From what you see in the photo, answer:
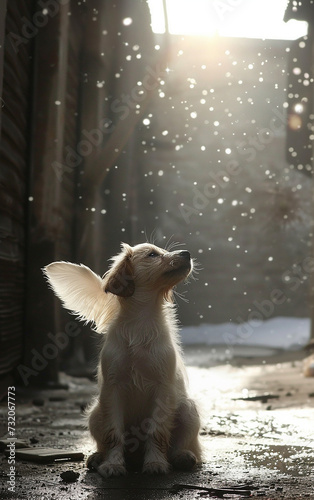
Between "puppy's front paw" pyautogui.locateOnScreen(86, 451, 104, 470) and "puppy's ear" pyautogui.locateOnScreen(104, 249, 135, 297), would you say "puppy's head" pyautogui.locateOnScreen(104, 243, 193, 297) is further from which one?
"puppy's front paw" pyautogui.locateOnScreen(86, 451, 104, 470)

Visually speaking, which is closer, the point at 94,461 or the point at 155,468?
the point at 155,468

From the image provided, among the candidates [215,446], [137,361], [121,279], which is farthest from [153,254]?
[215,446]

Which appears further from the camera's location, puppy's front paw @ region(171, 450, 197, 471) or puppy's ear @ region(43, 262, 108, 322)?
puppy's ear @ region(43, 262, 108, 322)

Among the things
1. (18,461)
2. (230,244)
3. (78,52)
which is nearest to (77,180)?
(78,52)

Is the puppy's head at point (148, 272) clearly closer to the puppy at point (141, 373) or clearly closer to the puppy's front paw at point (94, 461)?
the puppy at point (141, 373)

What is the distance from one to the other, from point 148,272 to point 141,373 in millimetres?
461

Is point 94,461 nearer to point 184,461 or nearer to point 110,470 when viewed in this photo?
point 110,470

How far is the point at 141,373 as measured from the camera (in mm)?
2926

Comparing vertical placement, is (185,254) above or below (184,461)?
above

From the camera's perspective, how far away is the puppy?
290cm

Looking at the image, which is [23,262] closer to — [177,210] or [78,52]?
[78,52]

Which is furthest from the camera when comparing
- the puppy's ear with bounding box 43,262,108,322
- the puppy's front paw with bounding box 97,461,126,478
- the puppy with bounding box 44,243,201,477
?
the puppy's ear with bounding box 43,262,108,322

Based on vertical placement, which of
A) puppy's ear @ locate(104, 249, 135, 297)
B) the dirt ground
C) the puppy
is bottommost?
the dirt ground

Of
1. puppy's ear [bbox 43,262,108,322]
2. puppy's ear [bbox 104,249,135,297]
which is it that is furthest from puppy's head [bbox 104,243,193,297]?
puppy's ear [bbox 43,262,108,322]
